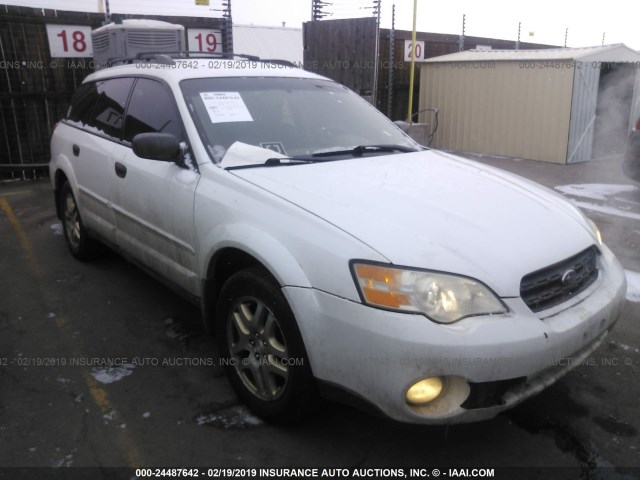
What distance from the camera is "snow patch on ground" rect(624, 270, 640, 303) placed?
169 inches

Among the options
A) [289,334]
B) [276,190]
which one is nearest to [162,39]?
[276,190]

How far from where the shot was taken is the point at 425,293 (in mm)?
2170

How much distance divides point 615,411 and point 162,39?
7551 mm

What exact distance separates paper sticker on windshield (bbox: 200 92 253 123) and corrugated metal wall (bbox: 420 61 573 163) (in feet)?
25.5

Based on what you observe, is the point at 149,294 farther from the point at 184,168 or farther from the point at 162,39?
the point at 162,39

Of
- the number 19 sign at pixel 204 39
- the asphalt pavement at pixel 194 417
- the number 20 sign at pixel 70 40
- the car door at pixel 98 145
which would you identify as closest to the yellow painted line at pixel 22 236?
the asphalt pavement at pixel 194 417

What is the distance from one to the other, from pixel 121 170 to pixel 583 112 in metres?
8.55

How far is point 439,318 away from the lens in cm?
216

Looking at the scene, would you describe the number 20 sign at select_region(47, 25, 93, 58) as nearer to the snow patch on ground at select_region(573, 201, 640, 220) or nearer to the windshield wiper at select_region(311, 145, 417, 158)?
the windshield wiper at select_region(311, 145, 417, 158)

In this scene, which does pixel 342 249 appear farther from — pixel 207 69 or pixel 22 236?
pixel 22 236

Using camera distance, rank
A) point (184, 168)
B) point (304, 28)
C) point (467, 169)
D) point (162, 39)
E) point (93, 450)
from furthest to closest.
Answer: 1. point (304, 28)
2. point (162, 39)
3. point (467, 169)
4. point (184, 168)
5. point (93, 450)

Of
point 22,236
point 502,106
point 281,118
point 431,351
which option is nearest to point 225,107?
point 281,118

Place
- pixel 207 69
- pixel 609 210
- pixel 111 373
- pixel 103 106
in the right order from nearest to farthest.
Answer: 1. pixel 111 373
2. pixel 207 69
3. pixel 103 106
4. pixel 609 210

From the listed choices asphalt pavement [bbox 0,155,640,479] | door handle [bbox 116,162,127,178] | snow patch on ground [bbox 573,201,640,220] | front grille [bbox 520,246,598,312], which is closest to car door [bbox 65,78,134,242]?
door handle [bbox 116,162,127,178]
